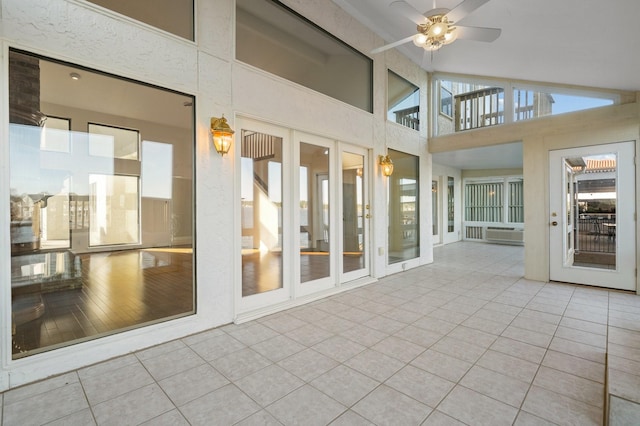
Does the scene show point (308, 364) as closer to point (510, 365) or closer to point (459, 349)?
point (459, 349)

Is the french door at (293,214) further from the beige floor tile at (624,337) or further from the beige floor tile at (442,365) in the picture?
the beige floor tile at (624,337)

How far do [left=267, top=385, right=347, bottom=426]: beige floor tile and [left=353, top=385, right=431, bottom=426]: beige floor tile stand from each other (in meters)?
0.15

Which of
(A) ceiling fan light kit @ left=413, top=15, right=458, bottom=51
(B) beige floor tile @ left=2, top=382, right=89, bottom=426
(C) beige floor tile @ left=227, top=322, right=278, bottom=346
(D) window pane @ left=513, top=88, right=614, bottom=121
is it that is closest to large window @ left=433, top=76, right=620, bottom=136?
(D) window pane @ left=513, top=88, right=614, bottom=121

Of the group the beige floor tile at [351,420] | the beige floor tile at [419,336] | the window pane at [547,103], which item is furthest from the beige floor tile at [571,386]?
the window pane at [547,103]

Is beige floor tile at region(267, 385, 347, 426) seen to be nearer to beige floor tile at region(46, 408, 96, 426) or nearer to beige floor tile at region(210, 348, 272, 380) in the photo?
beige floor tile at region(210, 348, 272, 380)

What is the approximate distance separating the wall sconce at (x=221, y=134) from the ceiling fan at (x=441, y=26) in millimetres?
2017

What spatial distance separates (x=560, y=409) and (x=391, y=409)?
107 cm

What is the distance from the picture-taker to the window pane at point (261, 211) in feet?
11.2

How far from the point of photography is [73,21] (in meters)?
2.29

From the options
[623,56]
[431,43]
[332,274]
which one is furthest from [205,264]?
[623,56]

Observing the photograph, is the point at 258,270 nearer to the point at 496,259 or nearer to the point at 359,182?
the point at 359,182

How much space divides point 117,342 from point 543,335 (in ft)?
13.3

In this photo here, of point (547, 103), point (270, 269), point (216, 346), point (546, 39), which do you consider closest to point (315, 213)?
point (270, 269)

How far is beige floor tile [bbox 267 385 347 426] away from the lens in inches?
66.5
